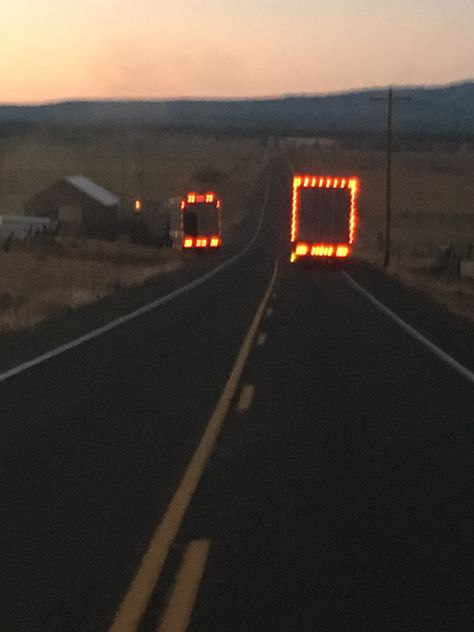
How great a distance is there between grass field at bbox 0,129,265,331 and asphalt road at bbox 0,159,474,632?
9670 millimetres

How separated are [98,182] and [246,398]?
13079 centimetres

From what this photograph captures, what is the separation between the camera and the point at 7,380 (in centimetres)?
1705

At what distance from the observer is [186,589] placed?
24.0ft

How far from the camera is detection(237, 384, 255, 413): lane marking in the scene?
48.9ft

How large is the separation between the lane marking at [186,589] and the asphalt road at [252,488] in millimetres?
49

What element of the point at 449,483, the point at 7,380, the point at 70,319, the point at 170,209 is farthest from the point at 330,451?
the point at 170,209

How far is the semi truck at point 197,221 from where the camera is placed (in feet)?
230

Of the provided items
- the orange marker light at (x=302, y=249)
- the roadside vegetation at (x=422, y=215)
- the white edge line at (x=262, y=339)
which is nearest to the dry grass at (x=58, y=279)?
the white edge line at (x=262, y=339)

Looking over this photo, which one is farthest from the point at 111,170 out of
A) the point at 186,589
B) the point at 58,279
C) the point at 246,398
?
the point at 186,589

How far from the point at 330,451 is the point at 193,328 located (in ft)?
46.2

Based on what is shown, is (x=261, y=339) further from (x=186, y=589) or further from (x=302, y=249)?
(x=302, y=249)

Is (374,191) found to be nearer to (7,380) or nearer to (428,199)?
(428,199)

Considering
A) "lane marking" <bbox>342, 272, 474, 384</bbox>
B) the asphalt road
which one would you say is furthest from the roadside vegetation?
the asphalt road

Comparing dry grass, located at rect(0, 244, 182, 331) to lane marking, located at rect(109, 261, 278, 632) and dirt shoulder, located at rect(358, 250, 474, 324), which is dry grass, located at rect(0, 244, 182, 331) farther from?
lane marking, located at rect(109, 261, 278, 632)
